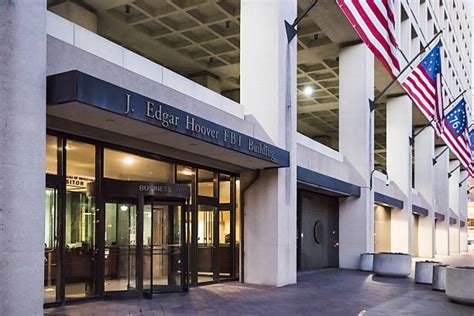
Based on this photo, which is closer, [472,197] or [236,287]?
[236,287]

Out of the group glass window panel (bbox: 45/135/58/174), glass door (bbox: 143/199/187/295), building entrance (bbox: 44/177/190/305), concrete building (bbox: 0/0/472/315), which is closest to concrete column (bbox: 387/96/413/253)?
concrete building (bbox: 0/0/472/315)

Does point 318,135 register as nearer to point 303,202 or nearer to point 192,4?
point 303,202

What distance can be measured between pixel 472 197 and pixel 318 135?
63552 millimetres

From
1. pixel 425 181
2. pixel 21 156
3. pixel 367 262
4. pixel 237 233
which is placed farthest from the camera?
pixel 425 181

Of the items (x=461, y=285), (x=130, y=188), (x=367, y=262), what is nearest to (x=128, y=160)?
(x=130, y=188)

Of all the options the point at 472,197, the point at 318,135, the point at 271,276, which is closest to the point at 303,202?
the point at 271,276

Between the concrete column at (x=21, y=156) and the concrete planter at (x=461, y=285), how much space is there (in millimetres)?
9148

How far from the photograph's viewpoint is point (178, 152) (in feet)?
45.5

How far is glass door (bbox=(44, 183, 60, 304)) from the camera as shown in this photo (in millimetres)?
10734

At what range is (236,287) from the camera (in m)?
15.0

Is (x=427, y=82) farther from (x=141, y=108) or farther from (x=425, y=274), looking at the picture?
(x=141, y=108)

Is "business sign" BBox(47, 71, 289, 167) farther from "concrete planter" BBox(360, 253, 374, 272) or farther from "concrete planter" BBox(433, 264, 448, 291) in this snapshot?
"concrete planter" BBox(360, 253, 374, 272)

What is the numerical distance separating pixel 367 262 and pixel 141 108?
1490 cm

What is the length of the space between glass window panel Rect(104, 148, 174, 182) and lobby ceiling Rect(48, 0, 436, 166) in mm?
7893
